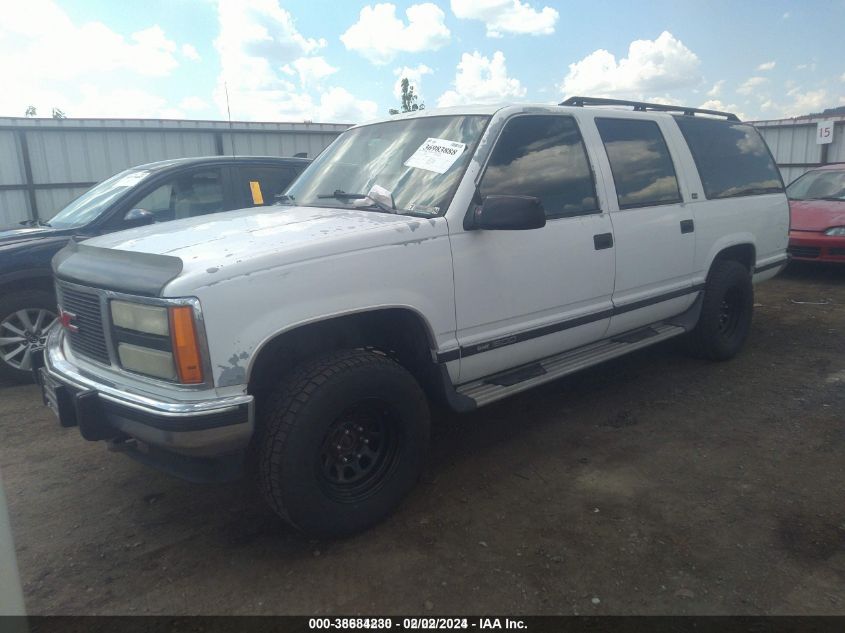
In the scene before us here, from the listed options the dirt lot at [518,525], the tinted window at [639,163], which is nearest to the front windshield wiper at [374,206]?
the dirt lot at [518,525]

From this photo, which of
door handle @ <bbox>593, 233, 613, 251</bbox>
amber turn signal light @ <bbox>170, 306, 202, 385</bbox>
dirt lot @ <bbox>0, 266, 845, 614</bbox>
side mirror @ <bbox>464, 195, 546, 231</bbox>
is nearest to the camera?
amber turn signal light @ <bbox>170, 306, 202, 385</bbox>

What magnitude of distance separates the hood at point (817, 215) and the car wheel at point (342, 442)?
734cm

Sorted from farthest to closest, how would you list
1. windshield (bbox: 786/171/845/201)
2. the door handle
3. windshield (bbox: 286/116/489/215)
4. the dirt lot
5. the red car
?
windshield (bbox: 786/171/845/201), the red car, the door handle, windshield (bbox: 286/116/489/215), the dirt lot

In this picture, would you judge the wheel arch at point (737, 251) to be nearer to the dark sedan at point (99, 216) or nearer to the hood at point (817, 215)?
the dark sedan at point (99, 216)

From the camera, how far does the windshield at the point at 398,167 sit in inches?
134

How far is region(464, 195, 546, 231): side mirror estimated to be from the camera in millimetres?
3133

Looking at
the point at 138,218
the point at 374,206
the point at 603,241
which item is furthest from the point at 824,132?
the point at 138,218

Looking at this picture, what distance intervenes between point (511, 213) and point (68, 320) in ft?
7.38

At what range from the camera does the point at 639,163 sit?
4.39m

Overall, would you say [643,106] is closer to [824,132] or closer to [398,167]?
[398,167]

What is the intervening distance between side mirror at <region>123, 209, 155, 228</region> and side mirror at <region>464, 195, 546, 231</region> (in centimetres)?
322

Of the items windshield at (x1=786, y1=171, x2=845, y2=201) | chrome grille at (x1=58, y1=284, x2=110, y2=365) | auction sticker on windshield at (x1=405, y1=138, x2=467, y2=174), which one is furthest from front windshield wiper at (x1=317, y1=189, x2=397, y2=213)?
windshield at (x1=786, y1=171, x2=845, y2=201)

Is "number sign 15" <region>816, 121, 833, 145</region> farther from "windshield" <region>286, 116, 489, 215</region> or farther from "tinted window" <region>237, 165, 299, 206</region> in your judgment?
"windshield" <region>286, 116, 489, 215</region>

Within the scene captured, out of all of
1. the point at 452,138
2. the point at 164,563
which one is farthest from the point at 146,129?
the point at 164,563
